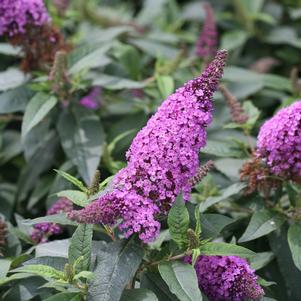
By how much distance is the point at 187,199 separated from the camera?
235cm

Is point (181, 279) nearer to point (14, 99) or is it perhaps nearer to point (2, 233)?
point (2, 233)

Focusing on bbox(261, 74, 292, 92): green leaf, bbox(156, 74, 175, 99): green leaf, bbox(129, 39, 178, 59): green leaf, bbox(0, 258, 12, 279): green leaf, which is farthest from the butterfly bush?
bbox(129, 39, 178, 59): green leaf

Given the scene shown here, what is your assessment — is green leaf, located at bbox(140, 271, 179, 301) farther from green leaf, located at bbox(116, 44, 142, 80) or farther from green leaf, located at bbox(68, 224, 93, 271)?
green leaf, located at bbox(116, 44, 142, 80)

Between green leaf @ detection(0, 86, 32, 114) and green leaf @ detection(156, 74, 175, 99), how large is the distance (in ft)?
2.39

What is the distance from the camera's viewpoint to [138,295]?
2252mm

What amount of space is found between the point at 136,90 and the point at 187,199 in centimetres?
162

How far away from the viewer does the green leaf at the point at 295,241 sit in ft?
8.19

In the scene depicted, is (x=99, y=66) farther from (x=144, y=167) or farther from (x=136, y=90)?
(x=144, y=167)

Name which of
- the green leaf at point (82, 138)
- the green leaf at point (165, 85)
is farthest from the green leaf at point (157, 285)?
the green leaf at point (165, 85)

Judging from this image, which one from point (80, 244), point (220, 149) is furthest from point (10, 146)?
point (80, 244)

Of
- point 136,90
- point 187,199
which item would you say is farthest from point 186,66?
point 187,199

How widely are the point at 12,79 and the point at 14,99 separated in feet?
0.47

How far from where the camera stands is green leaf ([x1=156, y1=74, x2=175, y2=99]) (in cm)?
347

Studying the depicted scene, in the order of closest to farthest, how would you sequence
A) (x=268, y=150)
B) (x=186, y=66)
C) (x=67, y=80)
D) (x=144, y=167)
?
(x=144, y=167) → (x=268, y=150) → (x=67, y=80) → (x=186, y=66)
